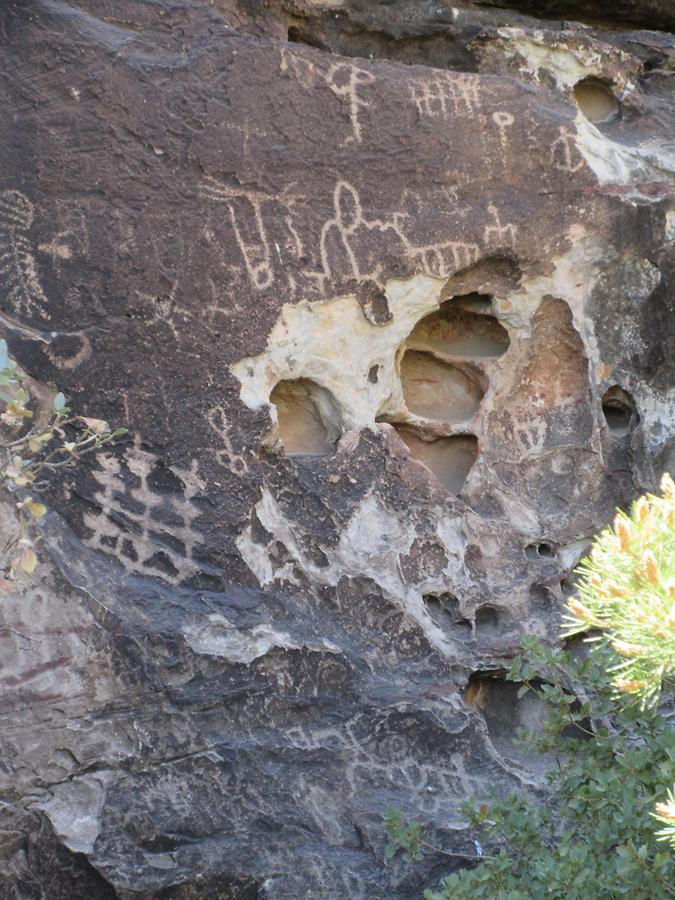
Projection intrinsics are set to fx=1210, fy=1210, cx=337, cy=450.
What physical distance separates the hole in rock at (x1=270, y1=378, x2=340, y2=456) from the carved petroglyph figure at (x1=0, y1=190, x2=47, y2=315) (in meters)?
0.67

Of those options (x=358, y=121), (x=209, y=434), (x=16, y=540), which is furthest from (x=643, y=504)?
(x=358, y=121)

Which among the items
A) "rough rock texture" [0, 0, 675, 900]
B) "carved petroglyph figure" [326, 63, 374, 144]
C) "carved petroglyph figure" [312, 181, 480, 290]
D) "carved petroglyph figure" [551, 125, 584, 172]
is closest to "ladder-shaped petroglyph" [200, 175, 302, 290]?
"rough rock texture" [0, 0, 675, 900]

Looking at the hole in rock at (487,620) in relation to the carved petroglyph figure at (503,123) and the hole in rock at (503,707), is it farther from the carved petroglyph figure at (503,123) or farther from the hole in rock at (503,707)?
the carved petroglyph figure at (503,123)

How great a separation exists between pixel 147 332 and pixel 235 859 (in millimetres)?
1265

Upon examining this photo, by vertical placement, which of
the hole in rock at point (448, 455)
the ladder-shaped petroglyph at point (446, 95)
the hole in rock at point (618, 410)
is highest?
the ladder-shaped petroglyph at point (446, 95)

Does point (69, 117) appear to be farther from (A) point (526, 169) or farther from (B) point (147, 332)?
(A) point (526, 169)

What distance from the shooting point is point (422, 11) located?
3598 mm

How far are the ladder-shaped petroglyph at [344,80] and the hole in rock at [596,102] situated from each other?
90 centimetres

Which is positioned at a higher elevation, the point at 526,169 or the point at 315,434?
the point at 526,169

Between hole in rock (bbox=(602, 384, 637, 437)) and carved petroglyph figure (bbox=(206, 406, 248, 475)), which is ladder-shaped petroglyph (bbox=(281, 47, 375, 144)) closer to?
carved petroglyph figure (bbox=(206, 406, 248, 475))

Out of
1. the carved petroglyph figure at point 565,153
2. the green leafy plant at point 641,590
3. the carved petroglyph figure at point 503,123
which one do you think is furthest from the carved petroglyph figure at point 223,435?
the green leafy plant at point 641,590

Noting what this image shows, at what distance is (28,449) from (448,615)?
4.01 ft

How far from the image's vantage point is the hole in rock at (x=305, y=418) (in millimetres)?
3178

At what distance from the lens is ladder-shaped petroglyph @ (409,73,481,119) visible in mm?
3162
